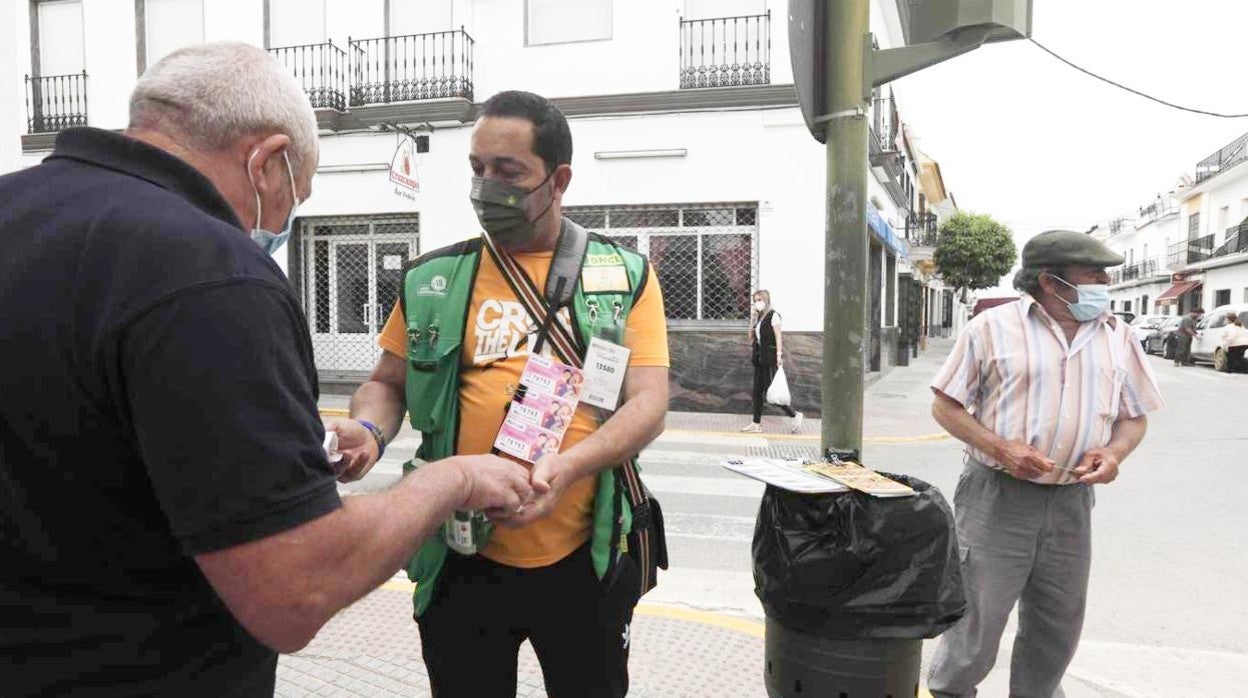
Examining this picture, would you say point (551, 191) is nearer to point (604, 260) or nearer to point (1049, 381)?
point (604, 260)

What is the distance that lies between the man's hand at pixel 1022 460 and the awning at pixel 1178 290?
49701 mm

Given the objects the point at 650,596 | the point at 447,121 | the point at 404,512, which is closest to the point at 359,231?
the point at 447,121

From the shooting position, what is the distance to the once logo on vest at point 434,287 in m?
2.15

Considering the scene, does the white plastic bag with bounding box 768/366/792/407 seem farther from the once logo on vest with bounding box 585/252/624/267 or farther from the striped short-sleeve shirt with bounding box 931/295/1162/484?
the once logo on vest with bounding box 585/252/624/267

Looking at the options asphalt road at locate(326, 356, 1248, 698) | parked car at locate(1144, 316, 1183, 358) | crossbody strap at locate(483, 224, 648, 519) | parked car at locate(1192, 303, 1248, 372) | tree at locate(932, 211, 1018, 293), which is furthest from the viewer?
tree at locate(932, 211, 1018, 293)

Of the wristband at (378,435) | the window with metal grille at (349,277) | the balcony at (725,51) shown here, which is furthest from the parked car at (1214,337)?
the wristband at (378,435)

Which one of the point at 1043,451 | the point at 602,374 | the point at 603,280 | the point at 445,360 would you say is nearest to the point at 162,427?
the point at 445,360

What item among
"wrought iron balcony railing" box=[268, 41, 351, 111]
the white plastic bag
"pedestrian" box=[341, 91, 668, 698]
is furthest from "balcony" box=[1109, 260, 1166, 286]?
"pedestrian" box=[341, 91, 668, 698]

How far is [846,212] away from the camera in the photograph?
2277mm

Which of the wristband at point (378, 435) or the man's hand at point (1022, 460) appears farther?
the man's hand at point (1022, 460)

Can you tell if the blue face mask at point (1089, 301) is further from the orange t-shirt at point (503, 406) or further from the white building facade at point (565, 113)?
the white building facade at point (565, 113)

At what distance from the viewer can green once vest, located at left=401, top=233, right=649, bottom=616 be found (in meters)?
2.09

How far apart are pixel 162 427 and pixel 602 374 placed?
1.19 meters

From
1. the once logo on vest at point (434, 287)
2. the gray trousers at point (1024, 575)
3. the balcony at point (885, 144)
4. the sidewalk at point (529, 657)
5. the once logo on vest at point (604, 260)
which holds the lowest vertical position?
the sidewalk at point (529, 657)
